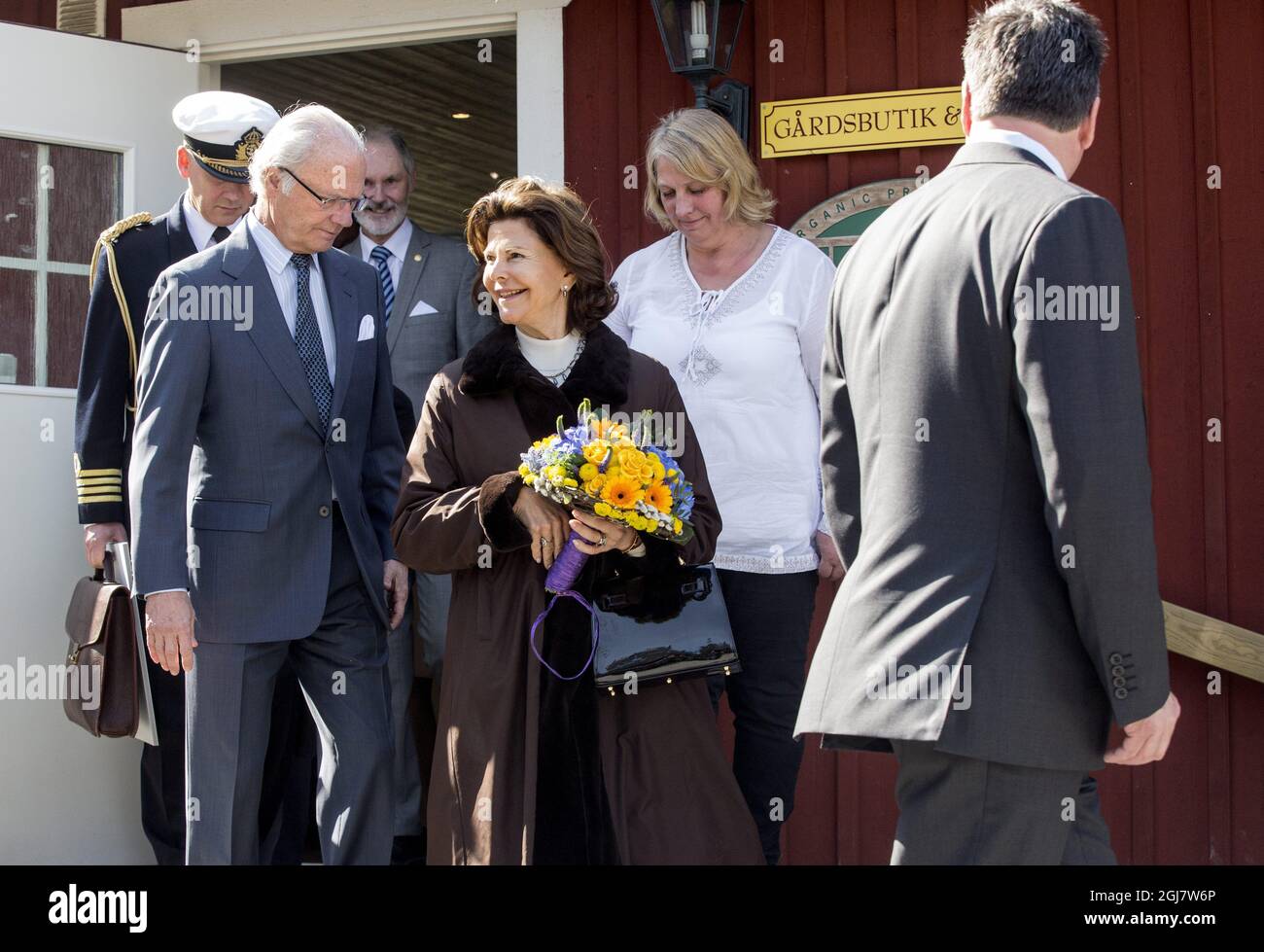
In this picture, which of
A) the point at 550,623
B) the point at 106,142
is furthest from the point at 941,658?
the point at 106,142

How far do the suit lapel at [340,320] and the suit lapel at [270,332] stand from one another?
0.10m

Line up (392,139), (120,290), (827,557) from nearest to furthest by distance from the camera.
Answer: (827,557)
(120,290)
(392,139)

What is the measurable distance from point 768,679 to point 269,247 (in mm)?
1760

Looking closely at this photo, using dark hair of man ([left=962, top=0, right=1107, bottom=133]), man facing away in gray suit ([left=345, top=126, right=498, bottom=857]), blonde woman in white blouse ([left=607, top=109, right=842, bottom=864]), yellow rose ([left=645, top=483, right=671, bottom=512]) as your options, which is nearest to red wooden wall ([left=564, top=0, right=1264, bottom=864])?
blonde woman in white blouse ([left=607, top=109, right=842, bottom=864])

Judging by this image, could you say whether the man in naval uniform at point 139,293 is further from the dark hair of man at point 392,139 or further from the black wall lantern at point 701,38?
the black wall lantern at point 701,38

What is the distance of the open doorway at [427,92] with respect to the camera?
824cm

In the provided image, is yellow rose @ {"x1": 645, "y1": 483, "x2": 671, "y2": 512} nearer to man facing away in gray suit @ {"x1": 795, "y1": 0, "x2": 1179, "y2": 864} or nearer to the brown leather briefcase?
man facing away in gray suit @ {"x1": 795, "y1": 0, "x2": 1179, "y2": 864}

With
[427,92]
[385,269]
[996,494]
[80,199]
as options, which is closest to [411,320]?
[385,269]

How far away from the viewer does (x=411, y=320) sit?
17.1 ft

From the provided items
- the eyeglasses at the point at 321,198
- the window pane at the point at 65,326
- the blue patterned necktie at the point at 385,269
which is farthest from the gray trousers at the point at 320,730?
the window pane at the point at 65,326

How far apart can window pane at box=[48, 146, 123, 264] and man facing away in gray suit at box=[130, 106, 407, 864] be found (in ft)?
5.39

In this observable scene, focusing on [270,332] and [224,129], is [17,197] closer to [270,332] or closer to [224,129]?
[224,129]

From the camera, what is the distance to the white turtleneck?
394cm

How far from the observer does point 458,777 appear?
370 centimetres
